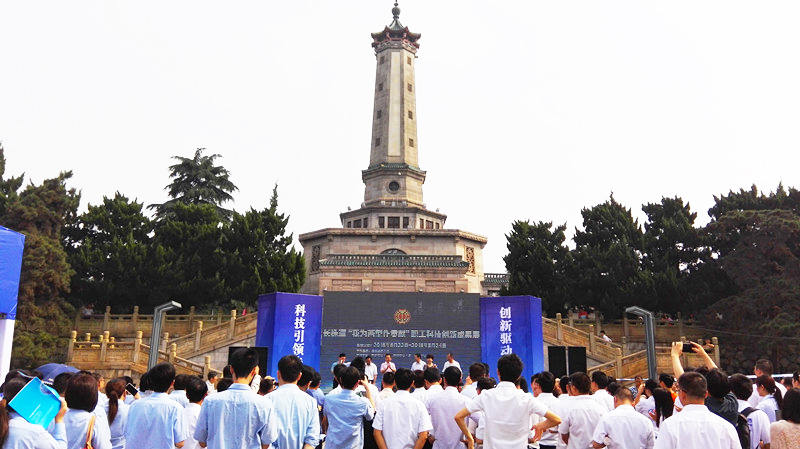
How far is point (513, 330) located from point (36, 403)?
1571 cm

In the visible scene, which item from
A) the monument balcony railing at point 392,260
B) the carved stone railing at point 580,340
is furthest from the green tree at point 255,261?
the carved stone railing at point 580,340

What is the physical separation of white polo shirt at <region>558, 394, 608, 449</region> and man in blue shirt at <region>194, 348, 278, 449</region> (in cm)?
273

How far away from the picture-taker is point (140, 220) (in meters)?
26.7

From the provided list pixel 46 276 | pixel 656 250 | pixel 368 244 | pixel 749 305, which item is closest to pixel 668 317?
pixel 656 250

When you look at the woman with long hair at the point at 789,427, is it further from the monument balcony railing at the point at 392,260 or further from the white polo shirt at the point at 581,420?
the monument balcony railing at the point at 392,260

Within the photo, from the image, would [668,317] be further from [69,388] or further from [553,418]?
[69,388]

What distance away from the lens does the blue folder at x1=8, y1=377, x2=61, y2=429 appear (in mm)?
3123

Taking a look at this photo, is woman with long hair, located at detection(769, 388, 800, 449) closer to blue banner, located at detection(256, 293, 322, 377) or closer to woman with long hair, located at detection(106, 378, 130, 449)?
woman with long hair, located at detection(106, 378, 130, 449)

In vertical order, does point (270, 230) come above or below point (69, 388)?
above

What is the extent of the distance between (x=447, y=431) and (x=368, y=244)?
2373cm

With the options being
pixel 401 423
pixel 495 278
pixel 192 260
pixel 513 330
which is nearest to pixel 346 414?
pixel 401 423

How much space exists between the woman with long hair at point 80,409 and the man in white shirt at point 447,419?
10.2 feet

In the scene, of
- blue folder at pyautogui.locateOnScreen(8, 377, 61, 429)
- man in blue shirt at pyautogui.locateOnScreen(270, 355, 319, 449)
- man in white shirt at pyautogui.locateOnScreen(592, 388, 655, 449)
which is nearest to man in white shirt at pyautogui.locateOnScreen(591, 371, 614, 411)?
man in white shirt at pyautogui.locateOnScreen(592, 388, 655, 449)

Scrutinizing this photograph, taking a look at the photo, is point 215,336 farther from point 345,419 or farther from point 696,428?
point 696,428
